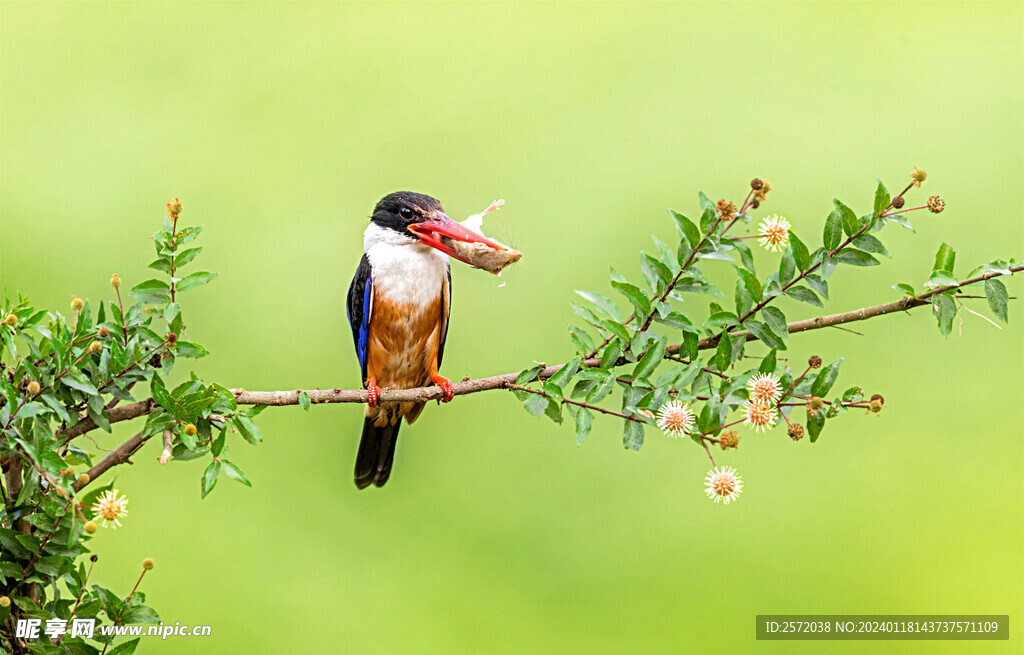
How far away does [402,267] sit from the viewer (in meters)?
2.13

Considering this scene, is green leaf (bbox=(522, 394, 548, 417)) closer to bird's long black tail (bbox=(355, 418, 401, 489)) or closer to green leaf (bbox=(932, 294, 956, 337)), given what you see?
green leaf (bbox=(932, 294, 956, 337))

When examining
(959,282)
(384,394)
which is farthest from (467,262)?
(959,282)

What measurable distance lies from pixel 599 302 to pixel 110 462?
88cm

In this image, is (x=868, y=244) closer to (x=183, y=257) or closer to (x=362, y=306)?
(x=183, y=257)

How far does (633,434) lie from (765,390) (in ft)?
0.75

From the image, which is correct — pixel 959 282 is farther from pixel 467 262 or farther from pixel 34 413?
pixel 34 413

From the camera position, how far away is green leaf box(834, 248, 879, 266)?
4.72 ft

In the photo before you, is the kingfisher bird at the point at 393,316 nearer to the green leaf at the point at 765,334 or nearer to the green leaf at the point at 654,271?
the green leaf at the point at 654,271

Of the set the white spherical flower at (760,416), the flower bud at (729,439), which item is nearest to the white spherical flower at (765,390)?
the white spherical flower at (760,416)

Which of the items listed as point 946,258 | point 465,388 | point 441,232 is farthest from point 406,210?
point 946,258

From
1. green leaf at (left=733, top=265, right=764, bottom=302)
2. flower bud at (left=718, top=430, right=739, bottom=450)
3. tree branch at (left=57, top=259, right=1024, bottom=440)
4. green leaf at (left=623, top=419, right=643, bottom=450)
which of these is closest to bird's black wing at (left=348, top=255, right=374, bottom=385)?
tree branch at (left=57, top=259, right=1024, bottom=440)

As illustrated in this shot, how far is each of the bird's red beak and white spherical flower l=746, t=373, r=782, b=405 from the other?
0.61 metres

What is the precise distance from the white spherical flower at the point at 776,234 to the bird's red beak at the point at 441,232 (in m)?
0.54

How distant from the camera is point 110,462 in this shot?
57.9 inches
